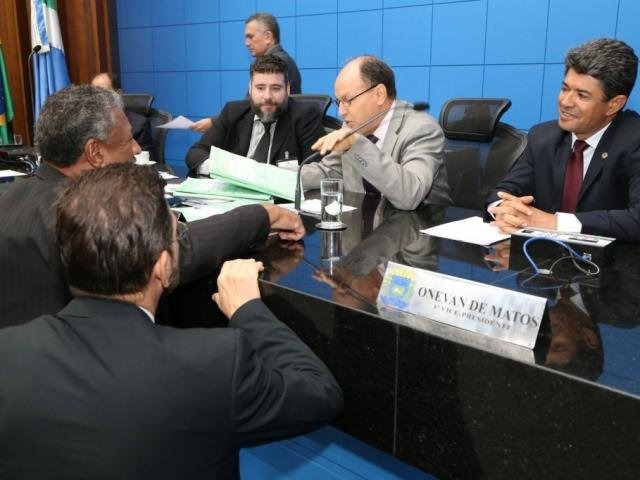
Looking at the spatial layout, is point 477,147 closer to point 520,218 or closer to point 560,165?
point 560,165

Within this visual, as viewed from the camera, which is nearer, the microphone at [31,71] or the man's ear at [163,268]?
the man's ear at [163,268]

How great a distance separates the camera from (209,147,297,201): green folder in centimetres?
180

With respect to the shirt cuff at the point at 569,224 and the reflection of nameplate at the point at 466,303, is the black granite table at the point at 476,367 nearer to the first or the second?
the reflection of nameplate at the point at 466,303

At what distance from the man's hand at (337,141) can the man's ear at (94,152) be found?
0.63 m

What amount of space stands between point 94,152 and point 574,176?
4.69 feet

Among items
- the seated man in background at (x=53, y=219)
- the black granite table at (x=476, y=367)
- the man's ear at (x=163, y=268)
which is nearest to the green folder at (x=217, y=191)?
the seated man in background at (x=53, y=219)

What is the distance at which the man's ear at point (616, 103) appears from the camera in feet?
5.76

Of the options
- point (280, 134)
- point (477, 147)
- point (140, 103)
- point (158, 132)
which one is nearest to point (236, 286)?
point (477, 147)

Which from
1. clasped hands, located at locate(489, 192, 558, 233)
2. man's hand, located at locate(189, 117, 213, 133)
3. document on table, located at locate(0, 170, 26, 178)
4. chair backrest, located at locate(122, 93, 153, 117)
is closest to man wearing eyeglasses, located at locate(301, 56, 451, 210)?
clasped hands, located at locate(489, 192, 558, 233)

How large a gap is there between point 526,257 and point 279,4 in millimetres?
4307

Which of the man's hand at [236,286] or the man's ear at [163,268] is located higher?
the man's ear at [163,268]

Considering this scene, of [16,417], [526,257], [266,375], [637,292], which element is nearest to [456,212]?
[526,257]

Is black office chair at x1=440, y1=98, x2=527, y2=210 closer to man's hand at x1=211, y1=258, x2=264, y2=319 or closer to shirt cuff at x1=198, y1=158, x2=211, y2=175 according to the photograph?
shirt cuff at x1=198, y1=158, x2=211, y2=175

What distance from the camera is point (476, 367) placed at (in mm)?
819
